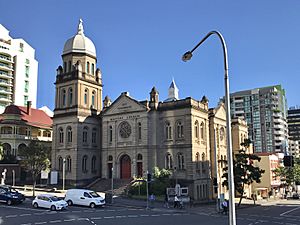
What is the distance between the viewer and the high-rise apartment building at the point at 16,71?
93.4 meters

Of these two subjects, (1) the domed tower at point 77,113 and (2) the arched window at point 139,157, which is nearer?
(2) the arched window at point 139,157

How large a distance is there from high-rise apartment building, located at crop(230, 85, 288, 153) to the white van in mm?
102157

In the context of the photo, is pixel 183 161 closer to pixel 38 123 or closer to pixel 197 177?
pixel 197 177

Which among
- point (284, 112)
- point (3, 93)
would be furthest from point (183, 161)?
point (284, 112)

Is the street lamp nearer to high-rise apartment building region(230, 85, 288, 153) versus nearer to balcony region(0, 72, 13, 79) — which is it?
balcony region(0, 72, 13, 79)

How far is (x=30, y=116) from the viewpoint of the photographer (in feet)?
229

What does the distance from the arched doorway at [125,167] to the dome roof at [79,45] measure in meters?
18.0

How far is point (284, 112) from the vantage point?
453 feet

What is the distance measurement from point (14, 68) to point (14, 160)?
45.0 meters

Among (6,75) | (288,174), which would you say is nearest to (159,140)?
(288,174)

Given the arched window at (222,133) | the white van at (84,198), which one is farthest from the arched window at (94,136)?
the arched window at (222,133)

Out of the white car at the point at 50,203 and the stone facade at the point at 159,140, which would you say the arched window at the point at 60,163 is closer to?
the stone facade at the point at 159,140

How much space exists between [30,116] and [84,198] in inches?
1638

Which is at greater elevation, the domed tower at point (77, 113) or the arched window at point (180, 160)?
the domed tower at point (77, 113)
